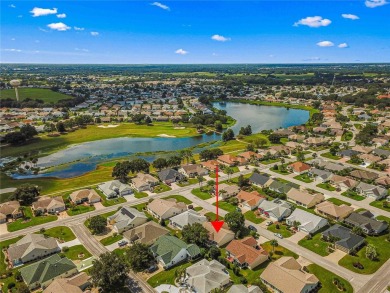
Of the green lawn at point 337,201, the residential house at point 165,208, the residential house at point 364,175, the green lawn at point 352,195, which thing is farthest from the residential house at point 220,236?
the residential house at point 364,175

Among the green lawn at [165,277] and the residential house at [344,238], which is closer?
the green lawn at [165,277]

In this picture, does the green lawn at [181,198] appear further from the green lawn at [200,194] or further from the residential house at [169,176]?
the residential house at [169,176]

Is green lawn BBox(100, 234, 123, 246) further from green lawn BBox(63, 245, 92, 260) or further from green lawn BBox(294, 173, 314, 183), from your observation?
green lawn BBox(294, 173, 314, 183)

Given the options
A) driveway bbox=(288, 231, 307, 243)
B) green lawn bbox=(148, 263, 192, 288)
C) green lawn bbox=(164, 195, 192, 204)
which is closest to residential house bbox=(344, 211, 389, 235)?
driveway bbox=(288, 231, 307, 243)

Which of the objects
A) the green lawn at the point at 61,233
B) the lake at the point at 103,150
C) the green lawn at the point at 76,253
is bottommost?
the lake at the point at 103,150

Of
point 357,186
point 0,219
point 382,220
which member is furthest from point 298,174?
point 0,219

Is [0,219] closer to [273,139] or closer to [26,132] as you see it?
[26,132]

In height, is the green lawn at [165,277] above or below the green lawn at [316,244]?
below
